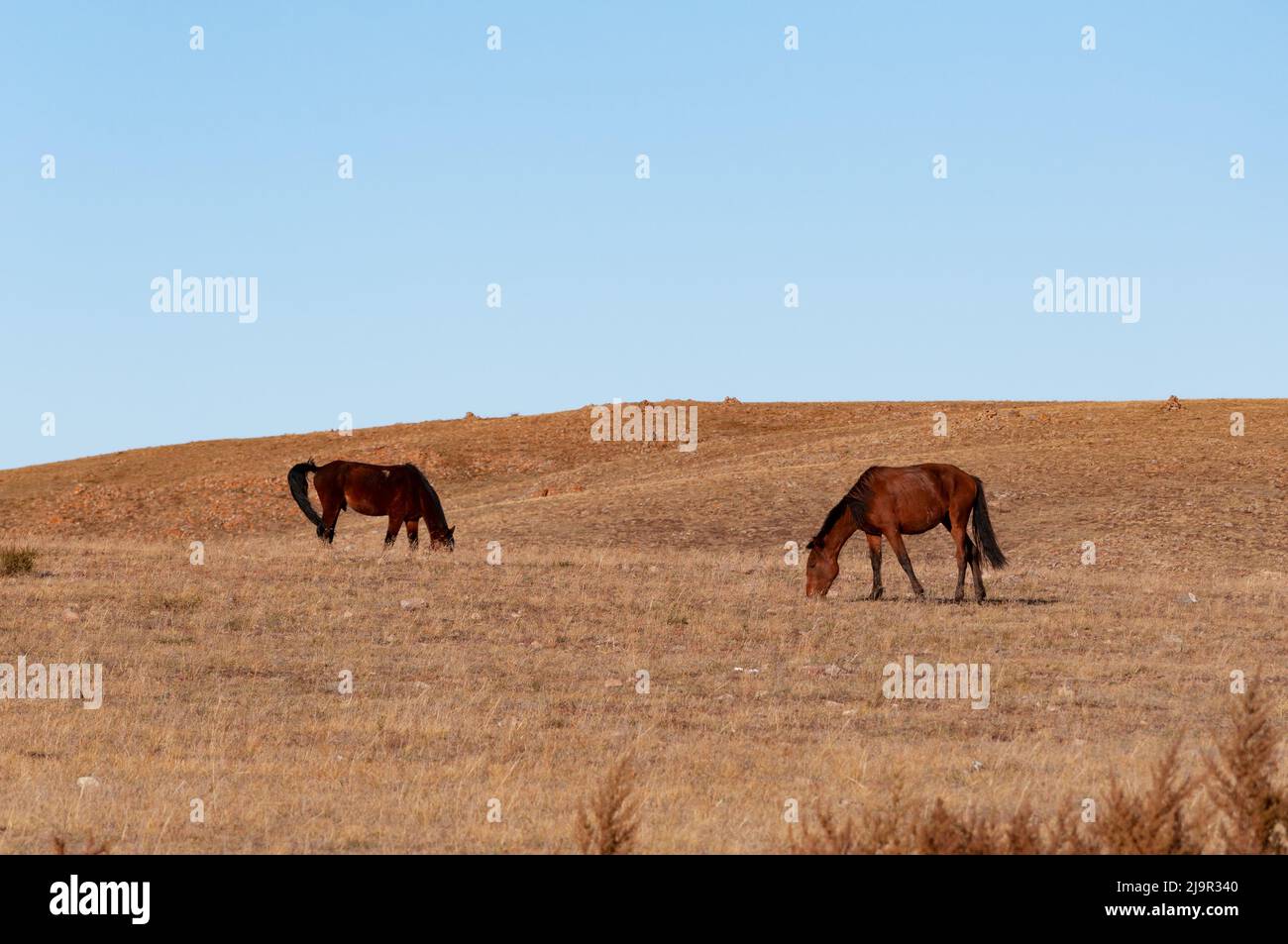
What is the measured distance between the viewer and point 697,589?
23109mm

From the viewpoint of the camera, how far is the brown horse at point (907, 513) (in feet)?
76.4

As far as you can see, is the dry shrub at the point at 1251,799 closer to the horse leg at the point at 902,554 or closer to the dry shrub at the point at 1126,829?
the dry shrub at the point at 1126,829

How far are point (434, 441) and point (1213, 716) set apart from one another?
64119 mm

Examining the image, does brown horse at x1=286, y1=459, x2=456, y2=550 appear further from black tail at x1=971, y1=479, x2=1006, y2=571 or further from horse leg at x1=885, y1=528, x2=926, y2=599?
black tail at x1=971, y1=479, x2=1006, y2=571

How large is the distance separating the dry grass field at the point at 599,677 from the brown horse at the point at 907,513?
801 mm

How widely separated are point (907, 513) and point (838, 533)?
1146 millimetres

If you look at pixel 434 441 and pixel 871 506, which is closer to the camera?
pixel 871 506

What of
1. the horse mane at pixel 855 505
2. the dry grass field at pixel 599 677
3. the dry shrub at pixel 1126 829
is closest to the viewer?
the dry shrub at pixel 1126 829

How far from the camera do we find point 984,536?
76.0 feet

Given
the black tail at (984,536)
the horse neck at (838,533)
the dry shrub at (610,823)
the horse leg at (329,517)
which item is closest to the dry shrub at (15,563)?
the horse leg at (329,517)

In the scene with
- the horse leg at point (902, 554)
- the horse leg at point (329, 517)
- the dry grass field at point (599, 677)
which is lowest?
the dry grass field at point (599, 677)

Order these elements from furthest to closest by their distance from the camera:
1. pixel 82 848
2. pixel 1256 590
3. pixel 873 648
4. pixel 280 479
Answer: pixel 280 479
pixel 1256 590
pixel 873 648
pixel 82 848
